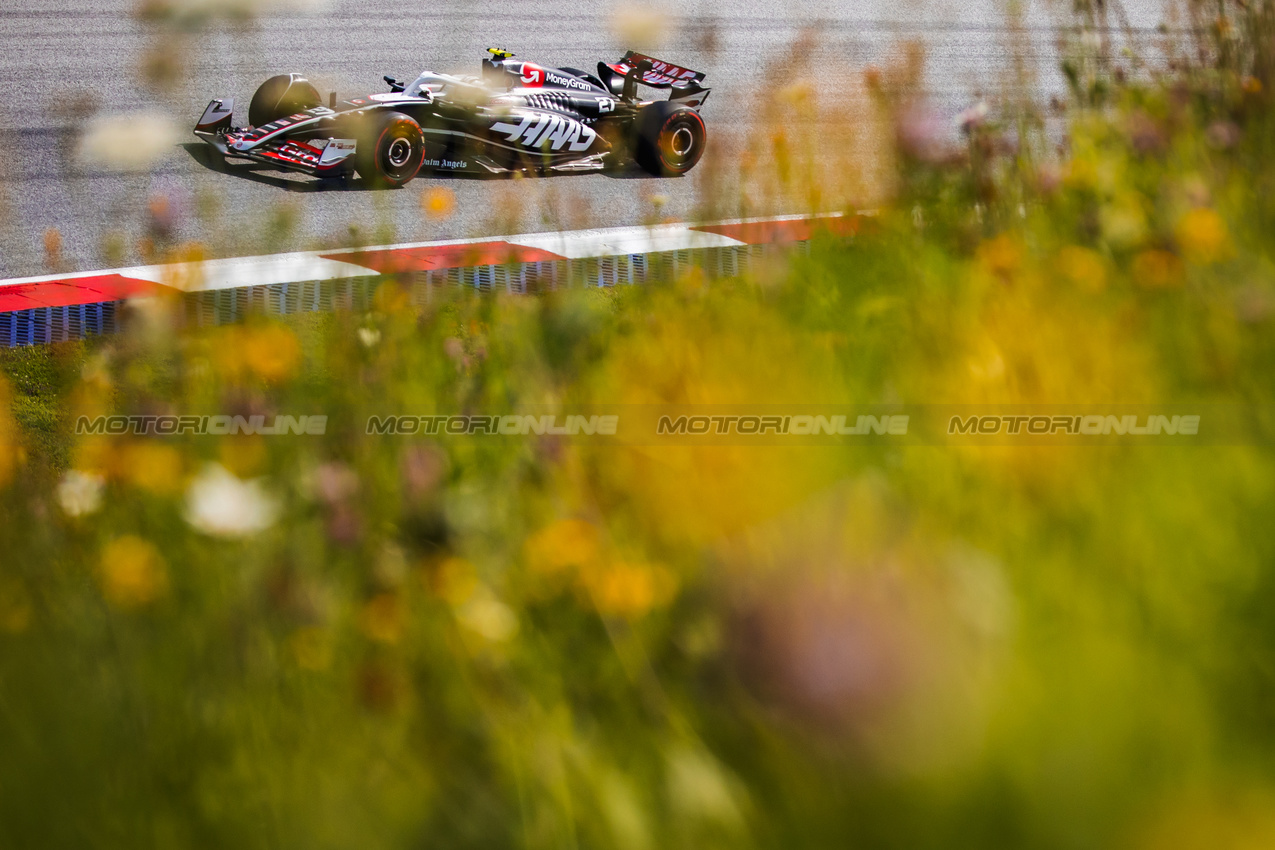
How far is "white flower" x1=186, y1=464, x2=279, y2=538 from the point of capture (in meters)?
1.35

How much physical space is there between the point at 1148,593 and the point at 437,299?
5.17ft

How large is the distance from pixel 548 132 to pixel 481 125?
14.4 inches

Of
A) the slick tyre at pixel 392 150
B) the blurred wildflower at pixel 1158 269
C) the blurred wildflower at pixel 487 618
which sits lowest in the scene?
the blurred wildflower at pixel 487 618

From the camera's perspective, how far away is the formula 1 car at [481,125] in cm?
582

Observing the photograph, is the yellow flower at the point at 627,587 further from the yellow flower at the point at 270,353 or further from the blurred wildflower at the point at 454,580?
the yellow flower at the point at 270,353

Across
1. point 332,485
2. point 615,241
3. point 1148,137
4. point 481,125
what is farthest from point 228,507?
point 481,125

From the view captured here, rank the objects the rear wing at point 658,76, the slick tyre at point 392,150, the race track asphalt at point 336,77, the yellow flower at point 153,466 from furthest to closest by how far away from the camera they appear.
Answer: the rear wing at point 658,76, the slick tyre at point 392,150, the race track asphalt at point 336,77, the yellow flower at point 153,466

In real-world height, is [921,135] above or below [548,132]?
below

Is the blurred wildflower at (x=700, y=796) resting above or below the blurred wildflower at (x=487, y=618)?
below

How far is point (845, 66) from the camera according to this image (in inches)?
390

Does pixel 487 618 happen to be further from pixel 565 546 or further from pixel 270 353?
pixel 270 353

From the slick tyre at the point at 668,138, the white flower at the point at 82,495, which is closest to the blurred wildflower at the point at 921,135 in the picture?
the white flower at the point at 82,495

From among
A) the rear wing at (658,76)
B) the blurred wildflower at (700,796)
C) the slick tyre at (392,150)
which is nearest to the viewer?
the blurred wildflower at (700,796)

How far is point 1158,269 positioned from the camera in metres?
1.91
